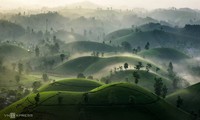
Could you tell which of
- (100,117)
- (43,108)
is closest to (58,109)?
(43,108)

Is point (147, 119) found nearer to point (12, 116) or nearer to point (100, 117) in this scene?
point (100, 117)

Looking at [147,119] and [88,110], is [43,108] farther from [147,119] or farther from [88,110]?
[147,119]

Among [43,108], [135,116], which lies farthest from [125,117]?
[43,108]

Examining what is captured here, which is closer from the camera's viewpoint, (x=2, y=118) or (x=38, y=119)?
(x=38, y=119)

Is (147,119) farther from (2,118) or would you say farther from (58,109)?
(2,118)

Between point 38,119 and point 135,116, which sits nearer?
point 38,119

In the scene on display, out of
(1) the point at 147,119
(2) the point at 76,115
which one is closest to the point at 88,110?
(2) the point at 76,115

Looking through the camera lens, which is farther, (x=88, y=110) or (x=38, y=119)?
(x=88, y=110)
